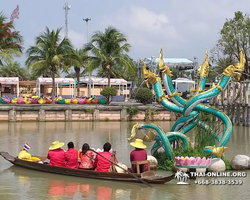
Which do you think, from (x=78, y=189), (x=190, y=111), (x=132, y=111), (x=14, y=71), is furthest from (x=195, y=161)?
(x=14, y=71)

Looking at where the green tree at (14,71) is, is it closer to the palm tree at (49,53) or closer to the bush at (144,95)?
the palm tree at (49,53)

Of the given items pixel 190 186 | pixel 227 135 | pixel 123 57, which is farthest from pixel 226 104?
pixel 190 186

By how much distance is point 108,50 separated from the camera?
3872 cm

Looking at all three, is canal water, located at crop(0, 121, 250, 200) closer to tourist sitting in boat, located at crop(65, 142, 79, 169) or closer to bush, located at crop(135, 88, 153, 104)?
tourist sitting in boat, located at crop(65, 142, 79, 169)

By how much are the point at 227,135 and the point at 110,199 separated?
457 cm

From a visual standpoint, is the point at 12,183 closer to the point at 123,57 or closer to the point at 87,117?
the point at 87,117

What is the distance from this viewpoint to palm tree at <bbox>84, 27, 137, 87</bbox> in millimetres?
38594

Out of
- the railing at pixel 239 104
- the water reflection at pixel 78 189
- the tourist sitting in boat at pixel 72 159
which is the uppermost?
the railing at pixel 239 104

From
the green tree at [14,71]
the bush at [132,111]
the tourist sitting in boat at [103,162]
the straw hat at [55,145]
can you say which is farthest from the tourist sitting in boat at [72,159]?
the green tree at [14,71]

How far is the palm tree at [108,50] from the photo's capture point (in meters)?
38.6

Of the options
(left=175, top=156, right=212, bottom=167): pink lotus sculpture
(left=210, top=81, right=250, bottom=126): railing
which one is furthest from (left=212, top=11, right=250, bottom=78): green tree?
(left=175, top=156, right=212, bottom=167): pink lotus sculpture

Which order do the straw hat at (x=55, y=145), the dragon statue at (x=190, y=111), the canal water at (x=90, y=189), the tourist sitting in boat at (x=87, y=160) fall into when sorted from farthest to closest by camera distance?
the dragon statue at (x=190, y=111) → the straw hat at (x=55, y=145) → the tourist sitting in boat at (x=87, y=160) → the canal water at (x=90, y=189)

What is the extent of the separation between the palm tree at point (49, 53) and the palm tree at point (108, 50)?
170 cm

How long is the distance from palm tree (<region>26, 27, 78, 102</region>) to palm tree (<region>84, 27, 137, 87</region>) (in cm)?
170
